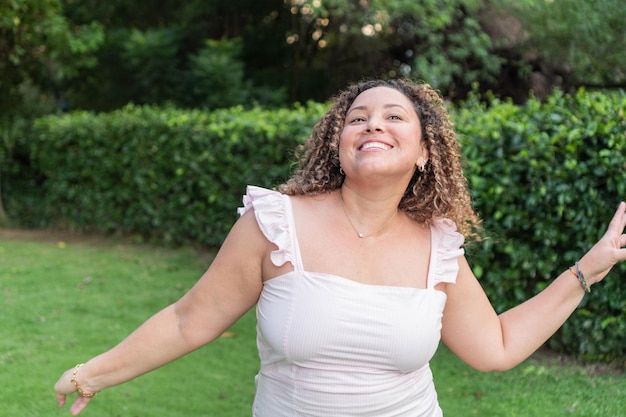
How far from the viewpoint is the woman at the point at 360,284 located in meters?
1.95

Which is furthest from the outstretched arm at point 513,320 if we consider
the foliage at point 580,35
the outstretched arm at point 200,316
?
the foliage at point 580,35

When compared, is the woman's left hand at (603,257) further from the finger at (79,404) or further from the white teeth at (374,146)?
the finger at (79,404)

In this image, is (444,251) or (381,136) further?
(444,251)

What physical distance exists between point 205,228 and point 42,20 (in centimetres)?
445

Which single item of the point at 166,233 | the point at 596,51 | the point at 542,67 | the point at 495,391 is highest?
the point at 596,51

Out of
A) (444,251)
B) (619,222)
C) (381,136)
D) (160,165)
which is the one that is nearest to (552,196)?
(619,222)

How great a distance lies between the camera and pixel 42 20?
32.9 feet

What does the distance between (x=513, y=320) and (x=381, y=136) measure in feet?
2.69

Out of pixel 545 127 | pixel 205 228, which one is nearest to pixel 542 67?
pixel 205 228

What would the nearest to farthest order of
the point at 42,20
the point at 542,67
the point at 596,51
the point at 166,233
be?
the point at 596,51 → the point at 166,233 → the point at 42,20 → the point at 542,67

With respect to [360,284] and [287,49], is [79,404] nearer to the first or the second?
[360,284]

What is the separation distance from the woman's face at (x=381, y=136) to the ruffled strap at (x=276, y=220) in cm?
24

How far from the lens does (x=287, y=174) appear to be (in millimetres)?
7117

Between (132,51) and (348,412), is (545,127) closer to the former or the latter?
(348,412)
